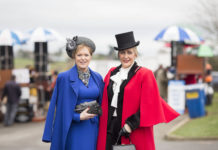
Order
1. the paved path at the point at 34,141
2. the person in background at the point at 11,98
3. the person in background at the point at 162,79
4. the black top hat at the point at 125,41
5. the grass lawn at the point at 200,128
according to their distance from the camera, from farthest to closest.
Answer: the person in background at the point at 162,79 < the person in background at the point at 11,98 < the grass lawn at the point at 200,128 < the paved path at the point at 34,141 < the black top hat at the point at 125,41

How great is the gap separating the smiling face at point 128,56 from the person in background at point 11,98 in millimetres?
7136

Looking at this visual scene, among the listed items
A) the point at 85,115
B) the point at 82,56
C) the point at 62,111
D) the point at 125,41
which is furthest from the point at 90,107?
the point at 125,41

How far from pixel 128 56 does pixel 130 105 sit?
21.8 inches

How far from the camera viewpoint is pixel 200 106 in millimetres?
10250

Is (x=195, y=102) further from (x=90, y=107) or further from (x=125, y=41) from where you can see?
(x=90, y=107)

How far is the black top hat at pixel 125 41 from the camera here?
3.68 m

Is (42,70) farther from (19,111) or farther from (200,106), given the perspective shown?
(200,106)

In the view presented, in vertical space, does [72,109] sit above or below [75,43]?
below

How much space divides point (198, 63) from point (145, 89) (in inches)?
342

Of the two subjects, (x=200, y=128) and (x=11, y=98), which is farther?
(x=11, y=98)

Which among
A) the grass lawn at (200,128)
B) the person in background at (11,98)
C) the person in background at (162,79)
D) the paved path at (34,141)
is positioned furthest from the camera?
the person in background at (162,79)

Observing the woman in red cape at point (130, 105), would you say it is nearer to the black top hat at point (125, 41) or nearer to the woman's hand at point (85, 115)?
the black top hat at point (125, 41)

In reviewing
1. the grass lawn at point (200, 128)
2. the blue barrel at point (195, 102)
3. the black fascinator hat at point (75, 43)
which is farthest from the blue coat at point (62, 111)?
the blue barrel at point (195, 102)

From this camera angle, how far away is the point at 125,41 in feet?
12.2
